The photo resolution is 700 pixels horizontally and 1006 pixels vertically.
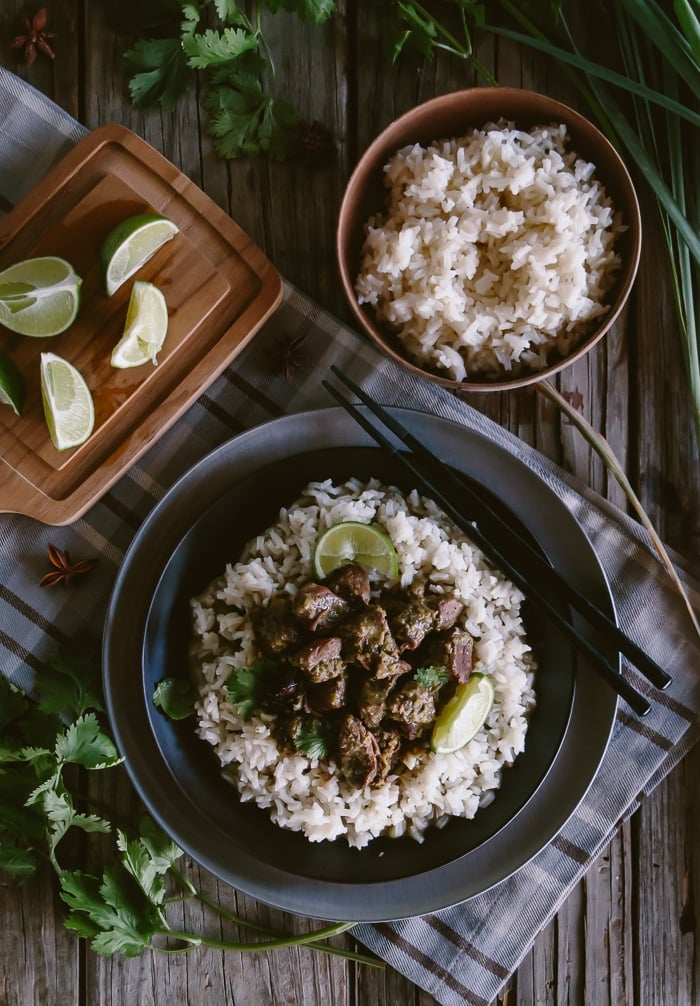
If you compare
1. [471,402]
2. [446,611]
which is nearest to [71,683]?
[446,611]

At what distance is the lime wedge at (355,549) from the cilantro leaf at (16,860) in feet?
4.43

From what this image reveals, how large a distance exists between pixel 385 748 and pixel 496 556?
644mm

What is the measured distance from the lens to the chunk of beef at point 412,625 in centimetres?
231

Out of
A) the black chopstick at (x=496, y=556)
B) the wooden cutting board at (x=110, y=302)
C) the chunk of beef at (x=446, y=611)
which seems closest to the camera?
→ the black chopstick at (x=496, y=556)

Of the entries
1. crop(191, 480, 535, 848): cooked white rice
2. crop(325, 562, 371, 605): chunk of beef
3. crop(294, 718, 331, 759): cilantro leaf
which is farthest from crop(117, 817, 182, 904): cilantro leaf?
crop(325, 562, 371, 605): chunk of beef

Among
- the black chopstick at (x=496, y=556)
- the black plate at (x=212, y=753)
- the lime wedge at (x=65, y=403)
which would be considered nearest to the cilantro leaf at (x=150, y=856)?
the black plate at (x=212, y=753)

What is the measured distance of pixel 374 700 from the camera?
231cm

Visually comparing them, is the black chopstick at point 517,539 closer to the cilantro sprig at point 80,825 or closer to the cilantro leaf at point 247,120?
the cilantro leaf at point 247,120

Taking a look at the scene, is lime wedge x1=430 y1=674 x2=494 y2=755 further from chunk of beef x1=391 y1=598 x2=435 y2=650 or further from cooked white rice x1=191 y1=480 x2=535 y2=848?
chunk of beef x1=391 y1=598 x2=435 y2=650

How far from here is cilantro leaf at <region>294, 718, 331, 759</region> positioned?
7.59 feet

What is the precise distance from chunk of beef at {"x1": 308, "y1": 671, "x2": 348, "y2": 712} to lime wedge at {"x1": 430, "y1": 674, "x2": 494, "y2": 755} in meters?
0.29

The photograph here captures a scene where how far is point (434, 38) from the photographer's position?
8.55 ft

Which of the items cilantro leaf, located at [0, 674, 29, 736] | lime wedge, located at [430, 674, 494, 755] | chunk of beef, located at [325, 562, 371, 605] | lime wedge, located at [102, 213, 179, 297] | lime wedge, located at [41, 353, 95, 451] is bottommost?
lime wedge, located at [430, 674, 494, 755]

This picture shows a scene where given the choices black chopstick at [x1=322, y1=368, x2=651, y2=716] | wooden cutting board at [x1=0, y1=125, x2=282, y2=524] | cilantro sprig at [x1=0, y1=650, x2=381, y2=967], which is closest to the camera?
black chopstick at [x1=322, y1=368, x2=651, y2=716]
